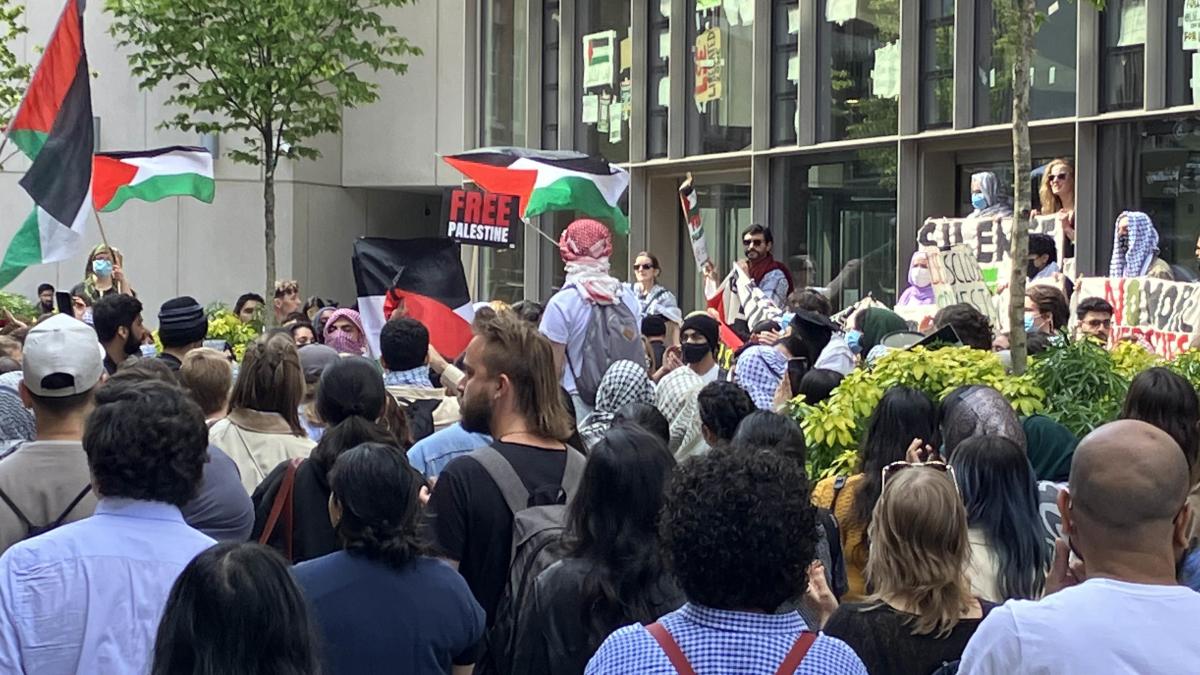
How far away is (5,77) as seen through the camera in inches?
880

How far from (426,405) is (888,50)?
457 inches

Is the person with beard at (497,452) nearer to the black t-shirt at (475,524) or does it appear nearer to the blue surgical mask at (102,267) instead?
the black t-shirt at (475,524)

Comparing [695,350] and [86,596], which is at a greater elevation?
[695,350]

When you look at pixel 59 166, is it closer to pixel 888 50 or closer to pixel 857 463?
pixel 857 463

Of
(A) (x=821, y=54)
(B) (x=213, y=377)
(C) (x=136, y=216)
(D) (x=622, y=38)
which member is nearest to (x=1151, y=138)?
(A) (x=821, y=54)

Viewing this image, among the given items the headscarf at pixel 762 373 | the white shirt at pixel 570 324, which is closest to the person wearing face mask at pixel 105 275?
the white shirt at pixel 570 324

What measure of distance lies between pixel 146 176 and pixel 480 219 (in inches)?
149

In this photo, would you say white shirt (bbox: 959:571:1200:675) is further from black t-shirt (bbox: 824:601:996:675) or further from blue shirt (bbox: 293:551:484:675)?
blue shirt (bbox: 293:551:484:675)

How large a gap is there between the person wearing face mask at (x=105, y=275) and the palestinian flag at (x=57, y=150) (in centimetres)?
206

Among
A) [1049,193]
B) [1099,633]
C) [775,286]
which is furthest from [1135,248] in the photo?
[1099,633]

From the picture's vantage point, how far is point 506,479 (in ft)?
17.1

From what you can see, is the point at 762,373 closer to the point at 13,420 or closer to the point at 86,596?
the point at 13,420

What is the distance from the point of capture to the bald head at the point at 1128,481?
10.5 feet

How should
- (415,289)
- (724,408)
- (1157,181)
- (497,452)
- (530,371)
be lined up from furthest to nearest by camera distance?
(1157,181) → (415,289) → (724,408) → (530,371) → (497,452)
